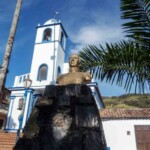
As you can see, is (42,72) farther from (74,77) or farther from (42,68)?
(74,77)

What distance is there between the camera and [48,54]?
19.9 meters

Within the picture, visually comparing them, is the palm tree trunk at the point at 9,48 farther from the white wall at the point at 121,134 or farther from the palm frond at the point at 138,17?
the white wall at the point at 121,134

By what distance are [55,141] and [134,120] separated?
13.0m

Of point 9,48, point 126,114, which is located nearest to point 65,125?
point 9,48

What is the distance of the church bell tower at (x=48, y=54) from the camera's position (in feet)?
62.5

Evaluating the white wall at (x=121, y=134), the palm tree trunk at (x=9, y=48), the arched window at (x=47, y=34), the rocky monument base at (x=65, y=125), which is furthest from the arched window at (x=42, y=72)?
the rocky monument base at (x=65, y=125)

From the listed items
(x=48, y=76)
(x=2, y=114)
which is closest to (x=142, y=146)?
(x=48, y=76)

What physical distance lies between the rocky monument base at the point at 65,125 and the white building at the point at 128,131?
12294 millimetres

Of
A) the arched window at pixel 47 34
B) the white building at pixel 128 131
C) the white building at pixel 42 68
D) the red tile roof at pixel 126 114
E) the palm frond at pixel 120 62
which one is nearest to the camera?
the palm frond at pixel 120 62

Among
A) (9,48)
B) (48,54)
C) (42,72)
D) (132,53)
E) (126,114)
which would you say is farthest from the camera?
(48,54)

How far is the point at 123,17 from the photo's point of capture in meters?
3.97

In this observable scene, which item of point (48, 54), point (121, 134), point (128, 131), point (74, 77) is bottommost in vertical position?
→ point (121, 134)

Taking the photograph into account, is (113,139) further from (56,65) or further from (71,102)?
(71,102)

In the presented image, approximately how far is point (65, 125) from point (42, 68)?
15.5 meters
